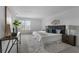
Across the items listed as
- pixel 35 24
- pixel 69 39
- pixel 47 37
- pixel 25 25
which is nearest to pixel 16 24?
pixel 25 25

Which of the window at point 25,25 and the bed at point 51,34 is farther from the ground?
the window at point 25,25

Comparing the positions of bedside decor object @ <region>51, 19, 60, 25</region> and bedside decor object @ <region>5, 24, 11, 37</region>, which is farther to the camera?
bedside decor object @ <region>51, 19, 60, 25</region>

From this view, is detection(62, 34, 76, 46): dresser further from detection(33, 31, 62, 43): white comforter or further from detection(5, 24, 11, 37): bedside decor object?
detection(5, 24, 11, 37): bedside decor object

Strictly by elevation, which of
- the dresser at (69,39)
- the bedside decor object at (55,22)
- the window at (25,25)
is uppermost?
the bedside decor object at (55,22)

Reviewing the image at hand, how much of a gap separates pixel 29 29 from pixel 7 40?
41cm

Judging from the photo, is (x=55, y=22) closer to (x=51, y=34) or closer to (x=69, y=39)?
(x=51, y=34)

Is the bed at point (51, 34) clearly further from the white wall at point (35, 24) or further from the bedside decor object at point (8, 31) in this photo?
the bedside decor object at point (8, 31)

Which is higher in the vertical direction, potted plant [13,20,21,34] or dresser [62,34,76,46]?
potted plant [13,20,21,34]

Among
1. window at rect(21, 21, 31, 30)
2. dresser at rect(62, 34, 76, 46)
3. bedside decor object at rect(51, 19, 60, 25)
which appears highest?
bedside decor object at rect(51, 19, 60, 25)

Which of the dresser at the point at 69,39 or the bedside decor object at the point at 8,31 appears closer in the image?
the bedside decor object at the point at 8,31

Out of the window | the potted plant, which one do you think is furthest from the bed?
the potted plant

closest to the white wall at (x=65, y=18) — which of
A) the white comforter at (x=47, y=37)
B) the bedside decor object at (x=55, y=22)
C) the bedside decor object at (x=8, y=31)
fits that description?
the bedside decor object at (x=55, y=22)
